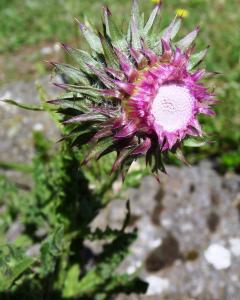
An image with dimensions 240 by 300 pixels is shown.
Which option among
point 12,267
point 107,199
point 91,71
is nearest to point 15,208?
point 107,199

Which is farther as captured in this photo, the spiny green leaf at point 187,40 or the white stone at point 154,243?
the white stone at point 154,243

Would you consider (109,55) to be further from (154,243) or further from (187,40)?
(154,243)

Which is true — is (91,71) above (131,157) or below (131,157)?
above

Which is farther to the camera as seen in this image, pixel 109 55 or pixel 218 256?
pixel 218 256

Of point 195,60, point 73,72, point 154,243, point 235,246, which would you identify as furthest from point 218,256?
point 73,72

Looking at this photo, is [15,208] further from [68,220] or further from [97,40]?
[97,40]

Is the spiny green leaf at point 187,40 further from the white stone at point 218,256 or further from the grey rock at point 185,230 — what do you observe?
the white stone at point 218,256

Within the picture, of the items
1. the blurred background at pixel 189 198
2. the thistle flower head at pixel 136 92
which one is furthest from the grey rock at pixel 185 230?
the thistle flower head at pixel 136 92
